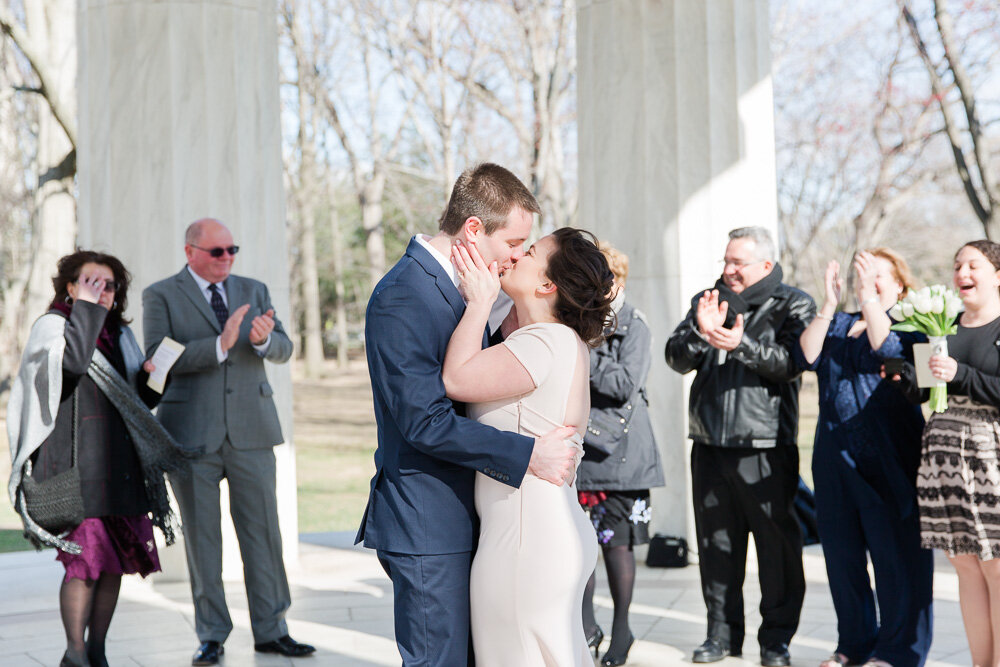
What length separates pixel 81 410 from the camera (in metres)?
5.21

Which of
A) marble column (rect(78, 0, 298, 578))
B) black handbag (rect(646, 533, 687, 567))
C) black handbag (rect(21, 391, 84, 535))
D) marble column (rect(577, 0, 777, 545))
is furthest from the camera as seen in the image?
marble column (rect(577, 0, 777, 545))

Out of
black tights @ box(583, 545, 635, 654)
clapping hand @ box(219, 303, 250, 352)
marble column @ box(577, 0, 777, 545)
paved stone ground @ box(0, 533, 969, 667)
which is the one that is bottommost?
paved stone ground @ box(0, 533, 969, 667)

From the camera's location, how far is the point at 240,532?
601 centimetres

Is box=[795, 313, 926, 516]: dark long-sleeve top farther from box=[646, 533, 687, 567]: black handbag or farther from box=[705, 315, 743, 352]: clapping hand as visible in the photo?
box=[646, 533, 687, 567]: black handbag

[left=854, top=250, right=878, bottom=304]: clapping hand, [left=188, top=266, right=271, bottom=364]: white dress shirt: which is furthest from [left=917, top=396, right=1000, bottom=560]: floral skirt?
[left=188, top=266, right=271, bottom=364]: white dress shirt

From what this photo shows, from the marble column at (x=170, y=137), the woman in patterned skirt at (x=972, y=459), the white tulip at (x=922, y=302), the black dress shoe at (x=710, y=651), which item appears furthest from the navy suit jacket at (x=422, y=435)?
the marble column at (x=170, y=137)

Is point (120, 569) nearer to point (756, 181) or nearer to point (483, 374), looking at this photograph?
point (483, 374)

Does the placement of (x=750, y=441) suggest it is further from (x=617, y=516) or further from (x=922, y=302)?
(x=922, y=302)

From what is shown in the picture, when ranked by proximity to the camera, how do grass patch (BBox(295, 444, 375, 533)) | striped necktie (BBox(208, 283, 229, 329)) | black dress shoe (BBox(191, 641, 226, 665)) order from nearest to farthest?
black dress shoe (BBox(191, 641, 226, 665))
striped necktie (BBox(208, 283, 229, 329))
grass patch (BBox(295, 444, 375, 533))

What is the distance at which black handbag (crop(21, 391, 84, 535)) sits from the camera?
5027mm

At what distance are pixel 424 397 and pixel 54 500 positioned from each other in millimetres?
2713

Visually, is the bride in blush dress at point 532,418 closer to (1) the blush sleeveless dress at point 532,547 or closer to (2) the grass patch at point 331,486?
(1) the blush sleeveless dress at point 532,547

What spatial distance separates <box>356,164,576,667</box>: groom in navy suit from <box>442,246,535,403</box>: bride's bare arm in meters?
0.05

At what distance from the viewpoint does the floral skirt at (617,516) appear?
18.5ft
